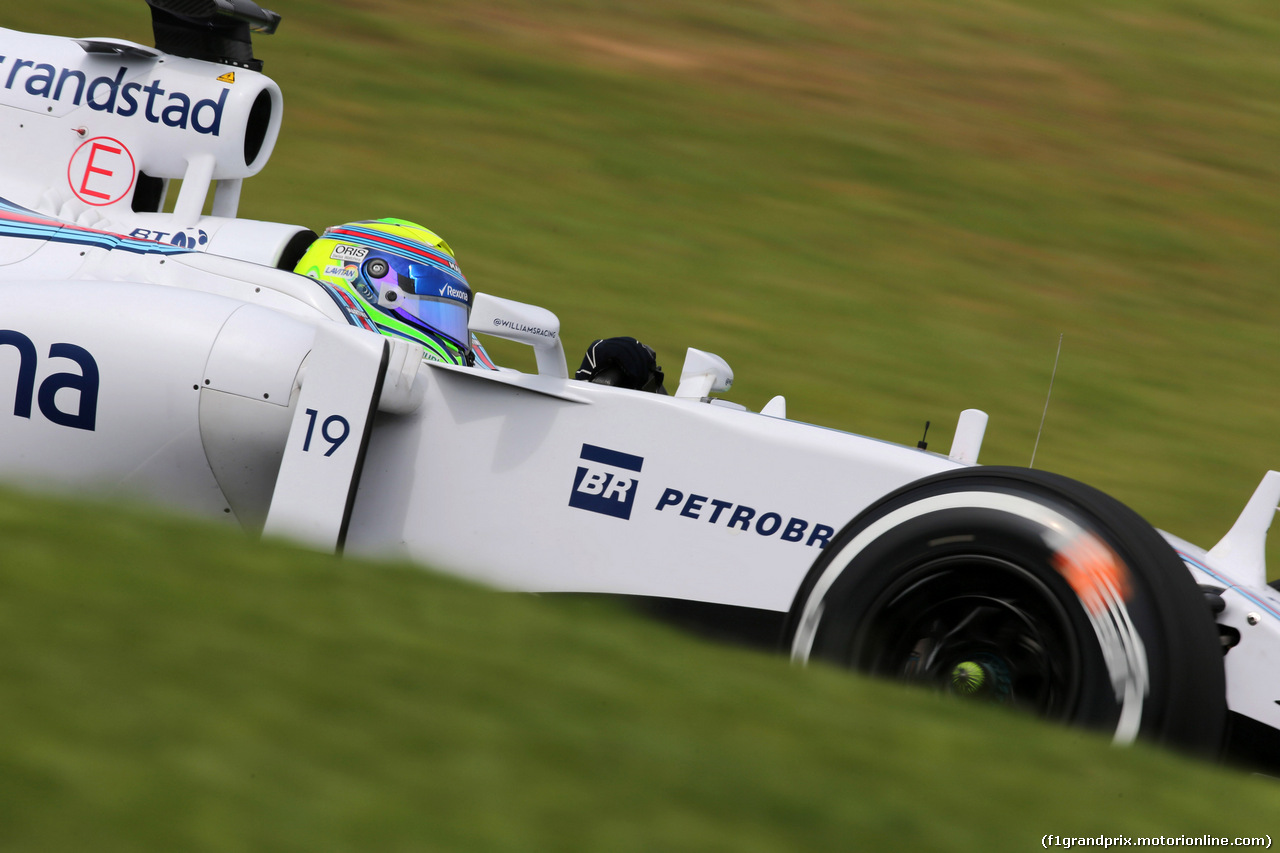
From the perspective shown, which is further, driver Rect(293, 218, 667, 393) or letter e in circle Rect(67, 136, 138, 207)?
letter e in circle Rect(67, 136, 138, 207)

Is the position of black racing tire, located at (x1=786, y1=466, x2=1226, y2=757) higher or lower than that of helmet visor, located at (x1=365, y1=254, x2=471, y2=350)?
lower

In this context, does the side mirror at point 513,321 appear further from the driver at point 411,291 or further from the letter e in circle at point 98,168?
the letter e in circle at point 98,168

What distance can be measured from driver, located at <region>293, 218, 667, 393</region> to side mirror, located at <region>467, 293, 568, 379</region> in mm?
661

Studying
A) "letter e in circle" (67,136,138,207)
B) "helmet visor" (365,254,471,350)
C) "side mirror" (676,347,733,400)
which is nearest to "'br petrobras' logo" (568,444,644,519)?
"side mirror" (676,347,733,400)

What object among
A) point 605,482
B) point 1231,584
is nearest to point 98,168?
point 605,482

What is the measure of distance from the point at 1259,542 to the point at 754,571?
45.3 inches

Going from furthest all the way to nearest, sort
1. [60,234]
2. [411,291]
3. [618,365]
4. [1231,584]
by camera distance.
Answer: [618,365]
[411,291]
[60,234]
[1231,584]

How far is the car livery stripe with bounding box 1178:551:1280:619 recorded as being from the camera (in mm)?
2721

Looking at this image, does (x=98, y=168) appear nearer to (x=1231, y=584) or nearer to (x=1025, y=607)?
(x=1025, y=607)

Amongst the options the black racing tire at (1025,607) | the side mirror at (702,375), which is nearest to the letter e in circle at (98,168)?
the side mirror at (702,375)

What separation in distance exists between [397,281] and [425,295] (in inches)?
3.7

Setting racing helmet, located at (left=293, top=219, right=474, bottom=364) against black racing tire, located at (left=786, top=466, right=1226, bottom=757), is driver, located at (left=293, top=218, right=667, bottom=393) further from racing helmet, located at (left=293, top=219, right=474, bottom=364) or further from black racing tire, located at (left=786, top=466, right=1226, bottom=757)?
black racing tire, located at (left=786, top=466, right=1226, bottom=757)

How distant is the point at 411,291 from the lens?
13.1ft

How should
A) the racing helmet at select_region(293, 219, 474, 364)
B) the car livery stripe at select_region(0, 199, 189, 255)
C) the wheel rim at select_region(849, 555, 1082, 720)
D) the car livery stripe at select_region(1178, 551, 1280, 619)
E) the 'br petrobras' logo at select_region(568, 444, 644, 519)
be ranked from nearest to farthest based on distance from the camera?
the wheel rim at select_region(849, 555, 1082, 720) < the car livery stripe at select_region(1178, 551, 1280, 619) < the 'br petrobras' logo at select_region(568, 444, 644, 519) < the car livery stripe at select_region(0, 199, 189, 255) < the racing helmet at select_region(293, 219, 474, 364)
